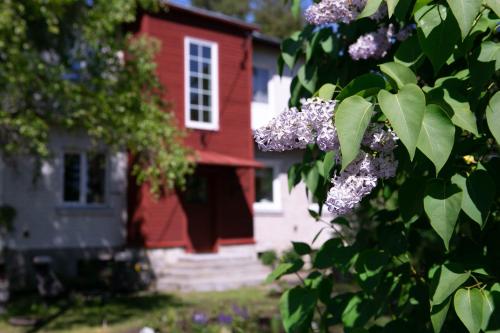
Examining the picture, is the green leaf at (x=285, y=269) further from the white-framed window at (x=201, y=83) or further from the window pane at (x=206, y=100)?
the window pane at (x=206, y=100)

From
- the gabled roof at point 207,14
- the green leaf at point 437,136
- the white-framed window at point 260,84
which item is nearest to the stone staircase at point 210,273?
the white-framed window at point 260,84

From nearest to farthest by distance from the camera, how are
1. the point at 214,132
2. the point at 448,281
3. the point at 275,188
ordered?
the point at 448,281 → the point at 214,132 → the point at 275,188

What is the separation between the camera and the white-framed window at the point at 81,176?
604 inches

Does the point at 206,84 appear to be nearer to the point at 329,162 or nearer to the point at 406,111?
the point at 329,162

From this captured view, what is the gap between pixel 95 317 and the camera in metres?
10.7

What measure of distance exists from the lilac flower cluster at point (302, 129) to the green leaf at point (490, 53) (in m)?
0.50

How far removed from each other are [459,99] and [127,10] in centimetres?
1132

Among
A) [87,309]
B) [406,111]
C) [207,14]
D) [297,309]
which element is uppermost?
[207,14]

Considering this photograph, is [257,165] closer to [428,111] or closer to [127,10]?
[127,10]

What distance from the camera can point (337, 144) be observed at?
5.09 ft

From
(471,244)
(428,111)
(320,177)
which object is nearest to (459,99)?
(428,111)

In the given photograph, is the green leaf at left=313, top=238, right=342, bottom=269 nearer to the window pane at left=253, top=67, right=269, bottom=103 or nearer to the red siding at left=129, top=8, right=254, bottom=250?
the red siding at left=129, top=8, right=254, bottom=250

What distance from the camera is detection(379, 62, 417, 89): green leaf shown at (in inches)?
62.1

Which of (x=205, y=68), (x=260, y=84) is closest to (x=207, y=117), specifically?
(x=205, y=68)
